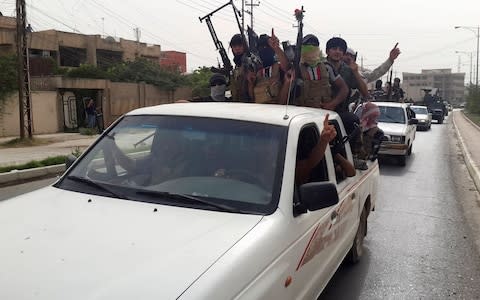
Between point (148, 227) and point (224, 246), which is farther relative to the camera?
point (148, 227)

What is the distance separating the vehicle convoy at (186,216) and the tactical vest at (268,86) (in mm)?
1170

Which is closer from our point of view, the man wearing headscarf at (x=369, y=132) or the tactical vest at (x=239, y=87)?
the tactical vest at (x=239, y=87)

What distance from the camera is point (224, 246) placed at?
2217 mm

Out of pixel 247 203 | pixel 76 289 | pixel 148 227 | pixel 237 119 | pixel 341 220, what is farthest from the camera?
pixel 341 220

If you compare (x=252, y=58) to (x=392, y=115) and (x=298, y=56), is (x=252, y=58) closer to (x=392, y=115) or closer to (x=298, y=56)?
(x=298, y=56)

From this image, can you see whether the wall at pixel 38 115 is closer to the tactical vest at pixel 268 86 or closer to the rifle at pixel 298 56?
the tactical vest at pixel 268 86

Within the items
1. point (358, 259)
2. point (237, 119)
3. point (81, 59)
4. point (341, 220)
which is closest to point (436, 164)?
point (358, 259)

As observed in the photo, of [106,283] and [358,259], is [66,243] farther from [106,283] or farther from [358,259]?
[358,259]

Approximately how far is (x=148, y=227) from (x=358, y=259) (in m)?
3.39

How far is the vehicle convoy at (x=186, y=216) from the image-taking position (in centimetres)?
195

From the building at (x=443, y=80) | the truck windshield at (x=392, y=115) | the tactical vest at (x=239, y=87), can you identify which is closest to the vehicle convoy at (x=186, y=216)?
the tactical vest at (x=239, y=87)

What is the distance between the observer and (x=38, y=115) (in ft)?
81.6

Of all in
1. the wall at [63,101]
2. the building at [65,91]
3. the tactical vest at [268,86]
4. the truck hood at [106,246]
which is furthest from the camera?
the building at [65,91]

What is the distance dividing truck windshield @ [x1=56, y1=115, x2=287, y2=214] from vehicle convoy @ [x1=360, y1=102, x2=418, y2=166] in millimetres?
9989
